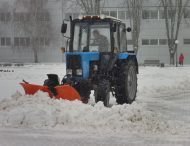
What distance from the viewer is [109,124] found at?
1020 cm

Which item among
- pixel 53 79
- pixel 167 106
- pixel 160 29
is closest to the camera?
pixel 53 79

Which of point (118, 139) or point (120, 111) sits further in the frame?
point (120, 111)

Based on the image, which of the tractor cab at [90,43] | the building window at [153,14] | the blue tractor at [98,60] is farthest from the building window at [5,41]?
the tractor cab at [90,43]

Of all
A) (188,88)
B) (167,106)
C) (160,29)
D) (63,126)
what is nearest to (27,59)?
(160,29)

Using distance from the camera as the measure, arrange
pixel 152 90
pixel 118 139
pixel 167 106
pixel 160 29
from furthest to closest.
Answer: pixel 160 29, pixel 152 90, pixel 167 106, pixel 118 139

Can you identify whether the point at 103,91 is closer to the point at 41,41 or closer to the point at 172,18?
the point at 172,18

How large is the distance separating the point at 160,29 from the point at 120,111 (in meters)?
51.0

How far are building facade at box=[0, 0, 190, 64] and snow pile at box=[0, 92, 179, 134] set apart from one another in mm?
48112

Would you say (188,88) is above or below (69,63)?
below

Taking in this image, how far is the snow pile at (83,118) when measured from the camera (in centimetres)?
1007

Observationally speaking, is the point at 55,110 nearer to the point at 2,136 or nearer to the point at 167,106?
the point at 2,136

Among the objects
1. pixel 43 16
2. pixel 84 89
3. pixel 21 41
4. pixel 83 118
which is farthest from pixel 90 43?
pixel 21 41

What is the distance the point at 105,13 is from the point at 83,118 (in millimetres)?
Result: 51602

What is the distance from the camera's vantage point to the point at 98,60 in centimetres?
1390
